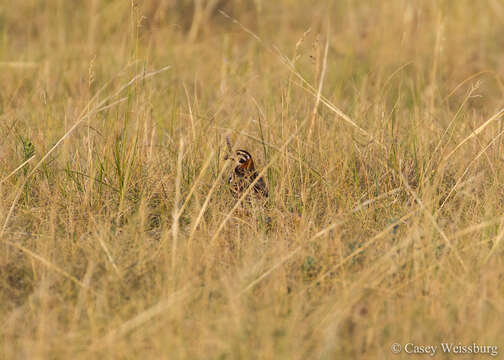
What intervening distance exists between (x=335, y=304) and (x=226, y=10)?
4.06m

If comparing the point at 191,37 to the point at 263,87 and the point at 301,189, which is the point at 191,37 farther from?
the point at 301,189

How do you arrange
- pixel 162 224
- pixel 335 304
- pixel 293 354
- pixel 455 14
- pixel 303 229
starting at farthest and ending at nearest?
pixel 455 14 < pixel 162 224 < pixel 303 229 < pixel 335 304 < pixel 293 354

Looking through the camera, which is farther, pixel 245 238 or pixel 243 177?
pixel 243 177

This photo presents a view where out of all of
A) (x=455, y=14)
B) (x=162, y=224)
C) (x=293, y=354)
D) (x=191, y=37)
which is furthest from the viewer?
(x=455, y=14)

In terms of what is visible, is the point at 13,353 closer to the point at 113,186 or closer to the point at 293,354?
the point at 293,354

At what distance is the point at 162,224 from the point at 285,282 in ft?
2.09

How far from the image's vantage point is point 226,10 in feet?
17.5

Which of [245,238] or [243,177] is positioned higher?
[243,177]

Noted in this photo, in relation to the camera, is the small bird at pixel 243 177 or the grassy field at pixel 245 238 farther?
the small bird at pixel 243 177

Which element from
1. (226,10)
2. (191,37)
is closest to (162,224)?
(191,37)

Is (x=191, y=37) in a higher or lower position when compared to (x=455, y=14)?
lower

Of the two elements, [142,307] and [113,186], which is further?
[113,186]

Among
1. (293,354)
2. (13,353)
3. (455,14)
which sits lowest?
(13,353)

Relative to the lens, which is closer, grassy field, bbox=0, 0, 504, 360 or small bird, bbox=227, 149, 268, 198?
grassy field, bbox=0, 0, 504, 360
